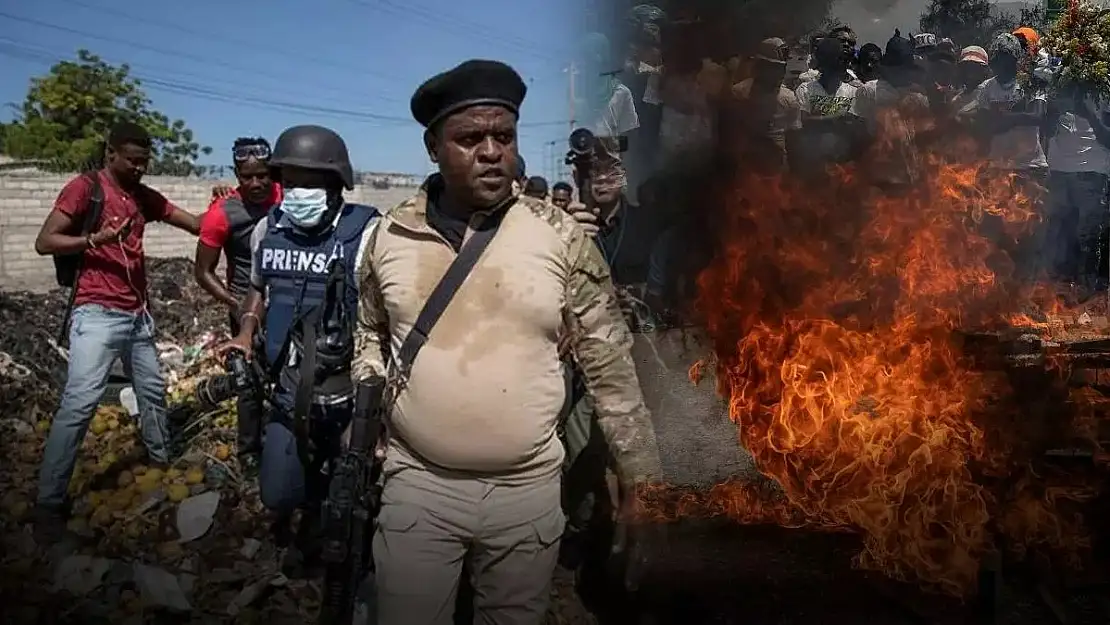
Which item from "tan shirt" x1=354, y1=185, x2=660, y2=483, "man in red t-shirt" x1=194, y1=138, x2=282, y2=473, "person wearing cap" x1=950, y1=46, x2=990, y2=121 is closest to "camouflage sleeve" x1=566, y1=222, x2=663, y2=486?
"tan shirt" x1=354, y1=185, x2=660, y2=483

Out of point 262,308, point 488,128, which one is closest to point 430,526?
point 488,128

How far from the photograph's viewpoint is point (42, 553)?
3.71 metres

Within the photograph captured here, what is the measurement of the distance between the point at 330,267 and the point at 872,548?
292 centimetres

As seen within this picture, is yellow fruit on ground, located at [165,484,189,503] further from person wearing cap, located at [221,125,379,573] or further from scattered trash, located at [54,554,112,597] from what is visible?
person wearing cap, located at [221,125,379,573]

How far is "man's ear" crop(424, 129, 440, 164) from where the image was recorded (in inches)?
85.3

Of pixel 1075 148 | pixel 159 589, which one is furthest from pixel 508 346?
pixel 1075 148

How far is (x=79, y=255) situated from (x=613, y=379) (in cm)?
349

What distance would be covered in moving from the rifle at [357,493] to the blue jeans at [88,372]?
7.97ft

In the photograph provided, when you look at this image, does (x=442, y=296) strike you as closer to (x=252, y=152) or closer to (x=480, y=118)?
(x=480, y=118)

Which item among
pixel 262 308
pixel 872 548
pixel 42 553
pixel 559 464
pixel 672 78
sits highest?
pixel 672 78

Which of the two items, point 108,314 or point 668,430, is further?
point 668,430

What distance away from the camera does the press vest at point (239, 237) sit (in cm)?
481

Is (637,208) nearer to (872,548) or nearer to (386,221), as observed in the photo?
(872,548)

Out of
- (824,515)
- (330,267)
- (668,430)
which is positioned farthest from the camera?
(668,430)
